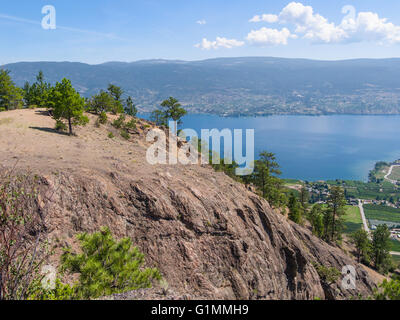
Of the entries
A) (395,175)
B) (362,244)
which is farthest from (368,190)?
(362,244)

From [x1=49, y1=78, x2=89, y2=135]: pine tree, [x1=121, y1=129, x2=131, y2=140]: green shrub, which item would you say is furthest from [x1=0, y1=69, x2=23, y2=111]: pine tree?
[x1=49, y1=78, x2=89, y2=135]: pine tree

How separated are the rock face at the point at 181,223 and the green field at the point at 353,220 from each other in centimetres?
9577

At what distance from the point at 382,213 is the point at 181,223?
150170 millimetres

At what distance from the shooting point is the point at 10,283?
970cm

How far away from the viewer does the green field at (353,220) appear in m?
113

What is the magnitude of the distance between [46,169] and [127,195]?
6512mm

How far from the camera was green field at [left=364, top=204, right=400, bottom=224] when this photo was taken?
Answer: 130750 millimetres

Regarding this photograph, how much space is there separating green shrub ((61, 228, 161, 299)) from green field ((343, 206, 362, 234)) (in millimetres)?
115413

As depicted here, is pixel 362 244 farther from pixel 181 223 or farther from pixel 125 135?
pixel 125 135

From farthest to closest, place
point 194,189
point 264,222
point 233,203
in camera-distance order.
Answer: point 264,222 → point 233,203 → point 194,189

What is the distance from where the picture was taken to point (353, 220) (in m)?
126
